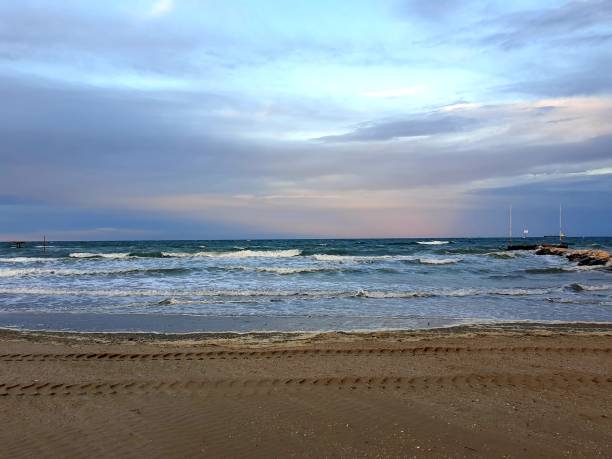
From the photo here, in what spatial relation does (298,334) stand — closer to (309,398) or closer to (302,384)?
(302,384)

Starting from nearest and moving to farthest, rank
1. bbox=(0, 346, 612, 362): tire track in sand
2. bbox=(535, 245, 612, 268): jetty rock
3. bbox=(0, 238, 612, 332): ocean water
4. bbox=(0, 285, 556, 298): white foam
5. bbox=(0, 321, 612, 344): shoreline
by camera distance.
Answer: bbox=(0, 346, 612, 362): tire track in sand, bbox=(0, 321, 612, 344): shoreline, bbox=(0, 238, 612, 332): ocean water, bbox=(0, 285, 556, 298): white foam, bbox=(535, 245, 612, 268): jetty rock

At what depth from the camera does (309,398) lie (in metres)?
5.35

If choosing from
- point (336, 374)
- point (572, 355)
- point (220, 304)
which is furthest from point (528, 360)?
point (220, 304)

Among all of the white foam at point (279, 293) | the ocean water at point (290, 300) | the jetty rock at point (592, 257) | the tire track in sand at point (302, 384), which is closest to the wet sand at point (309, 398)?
the tire track in sand at point (302, 384)

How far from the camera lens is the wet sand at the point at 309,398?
4.21m

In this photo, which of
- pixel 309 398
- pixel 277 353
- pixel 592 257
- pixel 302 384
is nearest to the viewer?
pixel 309 398

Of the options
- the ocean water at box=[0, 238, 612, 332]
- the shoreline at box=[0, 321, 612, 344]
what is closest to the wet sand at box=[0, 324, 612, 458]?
the shoreline at box=[0, 321, 612, 344]

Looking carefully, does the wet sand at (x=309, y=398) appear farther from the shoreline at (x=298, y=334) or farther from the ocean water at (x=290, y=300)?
the ocean water at (x=290, y=300)

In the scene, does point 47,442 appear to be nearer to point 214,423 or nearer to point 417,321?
point 214,423

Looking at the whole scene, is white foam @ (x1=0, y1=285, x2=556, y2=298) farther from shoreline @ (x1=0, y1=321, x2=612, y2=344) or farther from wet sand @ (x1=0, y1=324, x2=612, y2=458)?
wet sand @ (x1=0, y1=324, x2=612, y2=458)

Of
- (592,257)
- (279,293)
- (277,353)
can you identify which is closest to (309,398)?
(277,353)

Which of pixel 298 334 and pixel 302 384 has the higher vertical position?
pixel 302 384

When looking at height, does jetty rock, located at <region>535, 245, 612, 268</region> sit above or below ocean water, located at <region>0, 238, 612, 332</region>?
above

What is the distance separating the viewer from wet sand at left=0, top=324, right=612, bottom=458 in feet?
13.8
